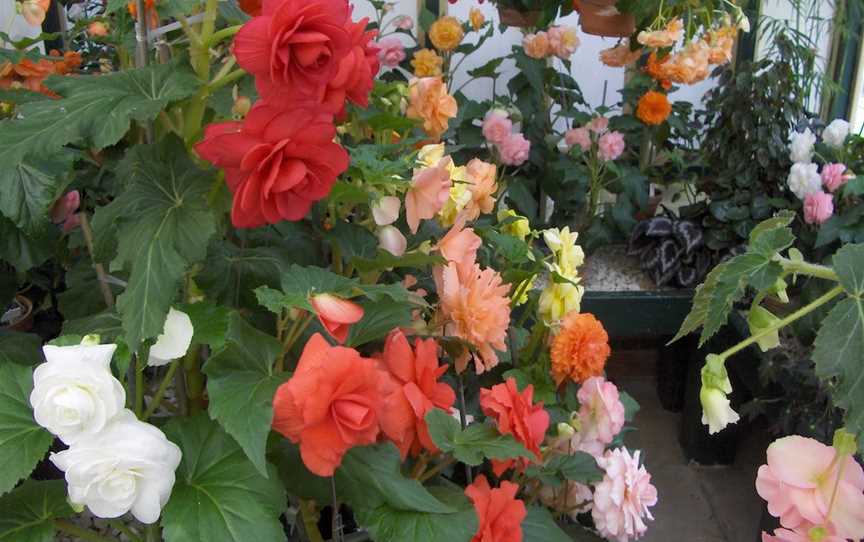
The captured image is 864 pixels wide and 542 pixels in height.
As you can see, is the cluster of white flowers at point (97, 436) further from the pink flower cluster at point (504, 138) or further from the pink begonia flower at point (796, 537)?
the pink flower cluster at point (504, 138)

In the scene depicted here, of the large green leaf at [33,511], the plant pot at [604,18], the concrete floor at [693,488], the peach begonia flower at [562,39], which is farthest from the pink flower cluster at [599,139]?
the large green leaf at [33,511]

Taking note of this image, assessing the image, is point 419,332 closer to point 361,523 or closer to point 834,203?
point 361,523

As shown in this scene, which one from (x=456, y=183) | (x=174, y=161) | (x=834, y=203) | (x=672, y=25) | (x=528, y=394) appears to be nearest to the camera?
(x=174, y=161)

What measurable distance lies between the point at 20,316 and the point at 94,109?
0.85 m

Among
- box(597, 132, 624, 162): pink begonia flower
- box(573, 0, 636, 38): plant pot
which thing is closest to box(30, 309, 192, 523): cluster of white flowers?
box(573, 0, 636, 38): plant pot

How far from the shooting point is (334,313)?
0.68m

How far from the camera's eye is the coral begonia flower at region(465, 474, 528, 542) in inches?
32.7

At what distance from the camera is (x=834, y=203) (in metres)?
2.33

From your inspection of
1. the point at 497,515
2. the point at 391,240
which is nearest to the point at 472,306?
the point at 391,240

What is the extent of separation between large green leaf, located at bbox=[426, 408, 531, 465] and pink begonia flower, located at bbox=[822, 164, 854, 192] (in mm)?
1753

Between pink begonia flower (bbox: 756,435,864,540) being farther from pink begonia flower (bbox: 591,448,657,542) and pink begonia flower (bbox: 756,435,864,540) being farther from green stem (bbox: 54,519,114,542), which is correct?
green stem (bbox: 54,519,114,542)

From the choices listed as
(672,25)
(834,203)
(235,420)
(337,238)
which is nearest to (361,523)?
(235,420)

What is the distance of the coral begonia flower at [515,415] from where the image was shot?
0.86 metres

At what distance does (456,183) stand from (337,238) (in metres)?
0.22
